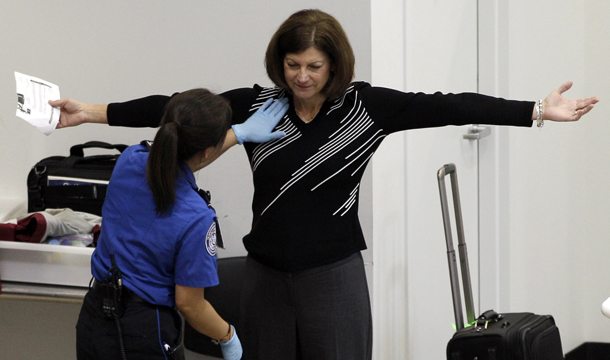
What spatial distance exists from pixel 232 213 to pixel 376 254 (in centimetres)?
59

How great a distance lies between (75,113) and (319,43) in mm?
737

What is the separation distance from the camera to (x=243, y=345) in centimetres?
182

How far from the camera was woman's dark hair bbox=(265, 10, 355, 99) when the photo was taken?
5.58 ft

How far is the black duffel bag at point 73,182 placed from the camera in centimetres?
257

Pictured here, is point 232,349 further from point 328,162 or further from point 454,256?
point 454,256

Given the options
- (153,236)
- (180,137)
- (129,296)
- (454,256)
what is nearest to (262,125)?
(180,137)

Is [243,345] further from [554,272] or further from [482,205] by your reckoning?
[554,272]

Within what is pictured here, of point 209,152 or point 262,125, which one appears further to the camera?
point 262,125

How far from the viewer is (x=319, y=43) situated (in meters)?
1.70

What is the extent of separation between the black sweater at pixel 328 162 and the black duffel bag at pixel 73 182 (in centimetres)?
96

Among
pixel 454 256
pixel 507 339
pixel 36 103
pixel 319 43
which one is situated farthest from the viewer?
pixel 454 256

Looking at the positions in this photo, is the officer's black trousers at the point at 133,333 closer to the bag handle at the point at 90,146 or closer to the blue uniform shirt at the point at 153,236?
the blue uniform shirt at the point at 153,236

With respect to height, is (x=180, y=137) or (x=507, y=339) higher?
(x=180, y=137)

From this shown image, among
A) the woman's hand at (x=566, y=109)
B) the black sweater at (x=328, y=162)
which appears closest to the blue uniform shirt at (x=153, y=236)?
the black sweater at (x=328, y=162)
